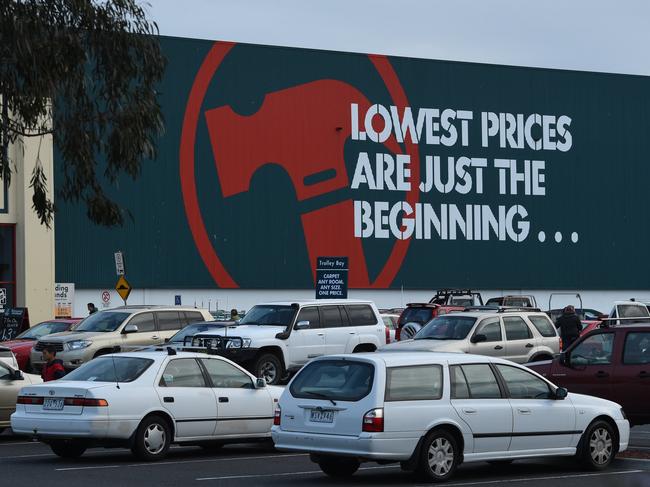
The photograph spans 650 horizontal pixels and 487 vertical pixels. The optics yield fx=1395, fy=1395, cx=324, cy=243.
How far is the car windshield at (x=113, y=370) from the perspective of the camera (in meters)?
17.8

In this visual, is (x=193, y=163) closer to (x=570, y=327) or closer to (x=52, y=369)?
(x=570, y=327)

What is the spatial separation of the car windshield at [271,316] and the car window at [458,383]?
1293cm

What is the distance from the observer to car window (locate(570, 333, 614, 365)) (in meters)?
20.0

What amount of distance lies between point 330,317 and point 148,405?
12186mm

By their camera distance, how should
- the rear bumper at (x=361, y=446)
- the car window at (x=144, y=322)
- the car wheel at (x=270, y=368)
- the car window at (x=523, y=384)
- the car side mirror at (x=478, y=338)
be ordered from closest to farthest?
the rear bumper at (x=361, y=446)
the car window at (x=523, y=384)
the car side mirror at (x=478, y=338)
the car wheel at (x=270, y=368)
the car window at (x=144, y=322)

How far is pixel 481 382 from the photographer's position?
15.9 meters

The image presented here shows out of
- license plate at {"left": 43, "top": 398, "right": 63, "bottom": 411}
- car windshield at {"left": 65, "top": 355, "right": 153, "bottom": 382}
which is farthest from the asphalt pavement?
car windshield at {"left": 65, "top": 355, "right": 153, "bottom": 382}

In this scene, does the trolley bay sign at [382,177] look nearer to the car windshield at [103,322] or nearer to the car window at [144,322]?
the car windshield at [103,322]

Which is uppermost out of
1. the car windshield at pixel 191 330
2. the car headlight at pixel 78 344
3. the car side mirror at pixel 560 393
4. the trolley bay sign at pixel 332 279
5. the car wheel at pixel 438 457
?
the trolley bay sign at pixel 332 279

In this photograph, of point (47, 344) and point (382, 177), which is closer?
point (47, 344)

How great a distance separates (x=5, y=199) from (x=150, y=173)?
24.5 ft

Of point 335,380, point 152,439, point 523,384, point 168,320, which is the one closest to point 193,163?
point 168,320

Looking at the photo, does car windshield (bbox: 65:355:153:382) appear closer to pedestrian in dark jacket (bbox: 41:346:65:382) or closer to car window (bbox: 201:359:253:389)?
car window (bbox: 201:359:253:389)

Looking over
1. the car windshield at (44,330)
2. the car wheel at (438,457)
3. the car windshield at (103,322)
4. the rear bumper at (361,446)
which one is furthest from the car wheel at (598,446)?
the car windshield at (44,330)
